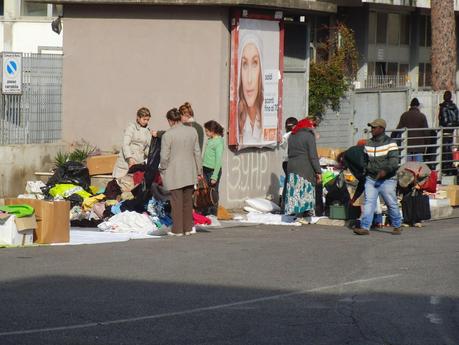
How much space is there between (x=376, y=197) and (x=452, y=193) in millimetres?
4899

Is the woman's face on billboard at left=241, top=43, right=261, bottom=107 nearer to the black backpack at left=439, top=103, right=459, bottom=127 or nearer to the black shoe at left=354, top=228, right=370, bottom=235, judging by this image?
the black shoe at left=354, top=228, right=370, bottom=235

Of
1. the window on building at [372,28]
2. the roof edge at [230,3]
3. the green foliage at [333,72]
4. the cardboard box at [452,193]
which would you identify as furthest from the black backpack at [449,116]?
the window on building at [372,28]

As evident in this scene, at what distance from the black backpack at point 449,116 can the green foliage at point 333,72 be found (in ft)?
13.1

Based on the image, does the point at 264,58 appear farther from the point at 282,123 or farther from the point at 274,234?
the point at 274,234

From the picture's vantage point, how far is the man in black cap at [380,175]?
16.8m

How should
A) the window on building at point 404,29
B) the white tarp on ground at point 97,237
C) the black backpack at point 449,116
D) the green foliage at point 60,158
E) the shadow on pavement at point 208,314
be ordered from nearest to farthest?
the shadow on pavement at point 208,314 < the white tarp on ground at point 97,237 < the green foliage at point 60,158 < the black backpack at point 449,116 < the window on building at point 404,29

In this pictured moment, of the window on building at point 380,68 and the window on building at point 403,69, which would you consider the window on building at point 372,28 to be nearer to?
the window on building at point 380,68

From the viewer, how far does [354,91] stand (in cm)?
2831

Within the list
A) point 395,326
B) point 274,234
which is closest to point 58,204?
point 274,234

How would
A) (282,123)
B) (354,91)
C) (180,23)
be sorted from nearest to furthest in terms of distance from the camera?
(180,23), (282,123), (354,91)

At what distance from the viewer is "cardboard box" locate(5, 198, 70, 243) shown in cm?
1497

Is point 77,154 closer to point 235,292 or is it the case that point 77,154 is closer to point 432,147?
point 432,147

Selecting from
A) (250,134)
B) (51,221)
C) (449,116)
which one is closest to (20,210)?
(51,221)

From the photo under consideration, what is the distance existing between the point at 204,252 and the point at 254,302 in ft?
12.4
